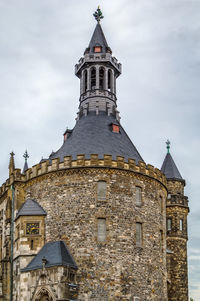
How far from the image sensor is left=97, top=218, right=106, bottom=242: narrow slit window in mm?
39344

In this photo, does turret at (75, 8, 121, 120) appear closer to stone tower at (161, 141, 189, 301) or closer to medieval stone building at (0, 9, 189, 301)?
medieval stone building at (0, 9, 189, 301)

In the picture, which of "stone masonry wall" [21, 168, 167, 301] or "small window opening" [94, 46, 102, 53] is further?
"small window opening" [94, 46, 102, 53]

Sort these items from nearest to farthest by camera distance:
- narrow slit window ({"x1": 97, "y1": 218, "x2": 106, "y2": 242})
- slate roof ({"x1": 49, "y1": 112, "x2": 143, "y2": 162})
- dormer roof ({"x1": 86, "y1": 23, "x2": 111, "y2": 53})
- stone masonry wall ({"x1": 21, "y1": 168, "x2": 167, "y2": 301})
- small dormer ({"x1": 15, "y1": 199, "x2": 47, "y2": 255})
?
stone masonry wall ({"x1": 21, "y1": 168, "x2": 167, "y2": 301}), narrow slit window ({"x1": 97, "y1": 218, "x2": 106, "y2": 242}), small dormer ({"x1": 15, "y1": 199, "x2": 47, "y2": 255}), slate roof ({"x1": 49, "y1": 112, "x2": 143, "y2": 162}), dormer roof ({"x1": 86, "y1": 23, "x2": 111, "y2": 53})

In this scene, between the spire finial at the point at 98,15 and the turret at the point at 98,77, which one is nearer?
the turret at the point at 98,77

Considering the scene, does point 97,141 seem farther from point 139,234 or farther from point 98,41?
point 98,41

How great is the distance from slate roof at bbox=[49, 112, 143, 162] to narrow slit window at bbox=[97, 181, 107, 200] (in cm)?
232

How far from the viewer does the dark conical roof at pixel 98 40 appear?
50.9 m

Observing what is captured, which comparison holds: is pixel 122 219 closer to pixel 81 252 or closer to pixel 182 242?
pixel 81 252

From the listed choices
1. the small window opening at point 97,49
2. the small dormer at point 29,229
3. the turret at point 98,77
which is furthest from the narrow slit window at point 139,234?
the small window opening at point 97,49

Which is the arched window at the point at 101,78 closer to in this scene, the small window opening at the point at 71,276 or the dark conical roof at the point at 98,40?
the dark conical roof at the point at 98,40

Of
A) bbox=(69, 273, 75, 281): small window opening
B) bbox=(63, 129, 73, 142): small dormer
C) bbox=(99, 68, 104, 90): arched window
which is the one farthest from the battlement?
bbox=(69, 273, 75, 281): small window opening

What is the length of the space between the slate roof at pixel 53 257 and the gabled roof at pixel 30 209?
2.55 metres

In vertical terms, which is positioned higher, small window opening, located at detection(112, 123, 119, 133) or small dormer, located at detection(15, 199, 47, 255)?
small window opening, located at detection(112, 123, 119, 133)

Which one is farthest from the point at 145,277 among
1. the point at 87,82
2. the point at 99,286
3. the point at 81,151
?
the point at 87,82
